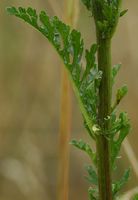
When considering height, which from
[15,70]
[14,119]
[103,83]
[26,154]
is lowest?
[26,154]

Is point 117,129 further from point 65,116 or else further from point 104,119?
point 65,116

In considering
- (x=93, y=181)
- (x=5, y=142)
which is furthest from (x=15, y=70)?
(x=93, y=181)

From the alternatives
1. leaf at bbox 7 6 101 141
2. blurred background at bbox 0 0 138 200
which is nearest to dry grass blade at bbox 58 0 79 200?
leaf at bbox 7 6 101 141

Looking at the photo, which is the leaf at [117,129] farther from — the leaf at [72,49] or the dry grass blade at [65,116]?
the dry grass blade at [65,116]

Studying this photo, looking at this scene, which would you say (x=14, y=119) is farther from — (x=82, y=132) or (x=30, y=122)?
(x=82, y=132)

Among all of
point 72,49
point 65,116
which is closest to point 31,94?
point 65,116

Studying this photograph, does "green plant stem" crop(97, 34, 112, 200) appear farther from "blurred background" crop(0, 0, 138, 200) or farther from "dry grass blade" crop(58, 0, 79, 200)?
"blurred background" crop(0, 0, 138, 200)
